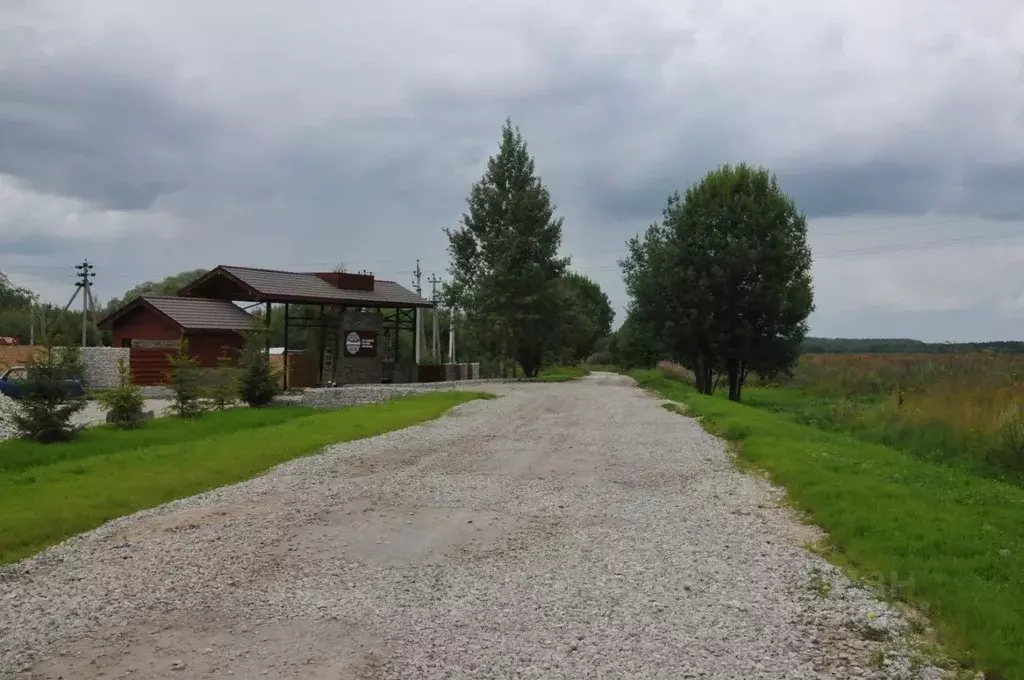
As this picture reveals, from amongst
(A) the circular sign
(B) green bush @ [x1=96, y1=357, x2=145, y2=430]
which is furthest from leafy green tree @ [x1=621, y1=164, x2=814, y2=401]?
(B) green bush @ [x1=96, y1=357, x2=145, y2=430]

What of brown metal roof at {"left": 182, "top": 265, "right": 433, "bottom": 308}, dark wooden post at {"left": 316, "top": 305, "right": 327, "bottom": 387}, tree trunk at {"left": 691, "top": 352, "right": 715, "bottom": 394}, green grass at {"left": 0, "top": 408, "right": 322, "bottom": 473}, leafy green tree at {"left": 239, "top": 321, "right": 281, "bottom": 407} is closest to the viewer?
green grass at {"left": 0, "top": 408, "right": 322, "bottom": 473}

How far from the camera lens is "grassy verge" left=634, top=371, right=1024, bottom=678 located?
6164 millimetres

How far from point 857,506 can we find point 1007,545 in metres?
2.13

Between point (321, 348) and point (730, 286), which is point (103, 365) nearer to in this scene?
point (321, 348)

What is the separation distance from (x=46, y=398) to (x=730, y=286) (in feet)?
95.7

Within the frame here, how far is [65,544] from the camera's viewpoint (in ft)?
29.9

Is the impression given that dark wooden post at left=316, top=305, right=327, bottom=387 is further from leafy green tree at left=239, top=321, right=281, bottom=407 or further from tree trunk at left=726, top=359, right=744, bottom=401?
tree trunk at left=726, top=359, right=744, bottom=401

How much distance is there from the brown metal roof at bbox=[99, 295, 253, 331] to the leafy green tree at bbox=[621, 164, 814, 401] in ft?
57.7

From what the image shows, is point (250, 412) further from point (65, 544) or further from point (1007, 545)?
point (1007, 545)

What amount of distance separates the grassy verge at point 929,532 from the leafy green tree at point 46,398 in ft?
43.1

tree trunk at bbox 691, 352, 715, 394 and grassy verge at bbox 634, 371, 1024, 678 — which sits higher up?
tree trunk at bbox 691, 352, 715, 394

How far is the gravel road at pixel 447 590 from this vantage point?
18.9 feet

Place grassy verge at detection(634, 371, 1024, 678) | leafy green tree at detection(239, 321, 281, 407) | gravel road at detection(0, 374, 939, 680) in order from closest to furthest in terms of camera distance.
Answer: gravel road at detection(0, 374, 939, 680) → grassy verge at detection(634, 371, 1024, 678) → leafy green tree at detection(239, 321, 281, 407)

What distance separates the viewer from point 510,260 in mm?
48000
